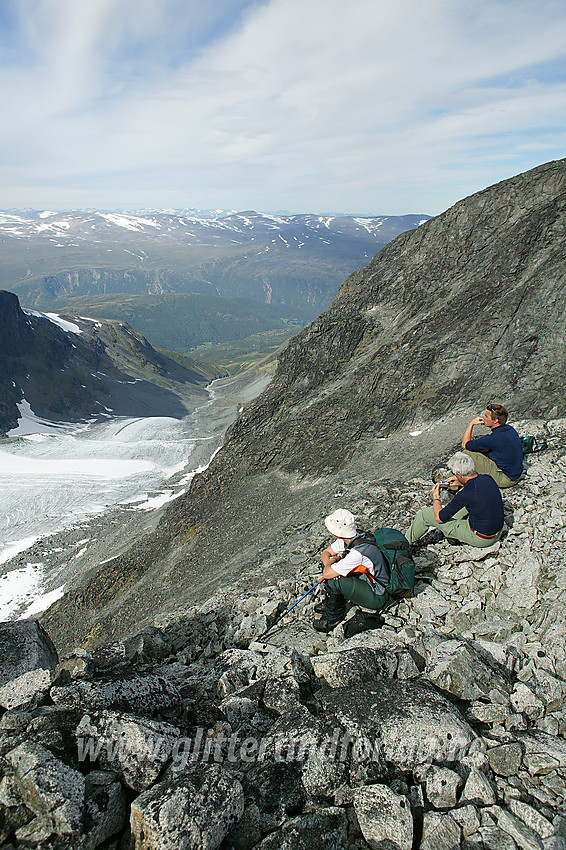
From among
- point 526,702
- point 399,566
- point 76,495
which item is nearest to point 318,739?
point 526,702

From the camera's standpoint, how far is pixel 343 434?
106 feet

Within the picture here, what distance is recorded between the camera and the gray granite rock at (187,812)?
4.94 meters

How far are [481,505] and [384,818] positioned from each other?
637 cm

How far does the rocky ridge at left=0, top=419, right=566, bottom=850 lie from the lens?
16.7 ft

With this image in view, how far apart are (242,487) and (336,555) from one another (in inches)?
936

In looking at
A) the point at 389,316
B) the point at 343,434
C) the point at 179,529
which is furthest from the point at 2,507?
the point at 389,316

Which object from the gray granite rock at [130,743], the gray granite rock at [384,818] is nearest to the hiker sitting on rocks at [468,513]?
the gray granite rock at [384,818]

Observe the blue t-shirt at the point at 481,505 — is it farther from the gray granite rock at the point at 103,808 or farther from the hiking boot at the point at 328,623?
the gray granite rock at the point at 103,808

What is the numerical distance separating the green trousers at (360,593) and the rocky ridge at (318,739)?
1.89ft

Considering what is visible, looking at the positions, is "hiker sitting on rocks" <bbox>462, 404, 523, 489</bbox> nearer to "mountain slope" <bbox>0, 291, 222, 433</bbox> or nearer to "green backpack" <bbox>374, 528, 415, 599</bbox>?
"green backpack" <bbox>374, 528, 415, 599</bbox>

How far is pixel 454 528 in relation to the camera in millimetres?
11008

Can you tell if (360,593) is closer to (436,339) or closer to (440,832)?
(440,832)

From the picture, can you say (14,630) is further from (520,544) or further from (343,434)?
(343,434)

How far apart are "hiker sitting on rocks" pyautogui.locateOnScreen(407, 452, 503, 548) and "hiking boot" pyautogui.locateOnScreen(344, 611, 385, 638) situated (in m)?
2.57
